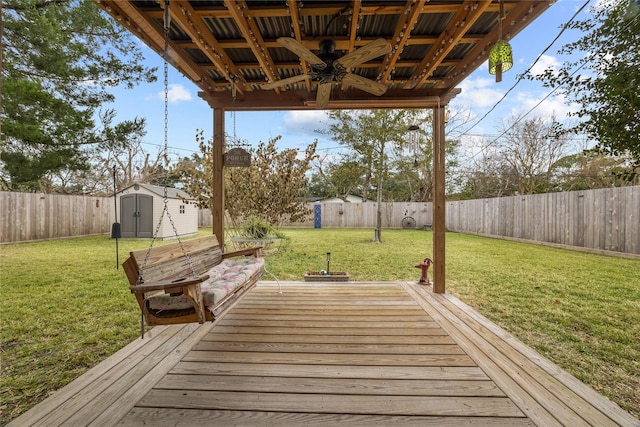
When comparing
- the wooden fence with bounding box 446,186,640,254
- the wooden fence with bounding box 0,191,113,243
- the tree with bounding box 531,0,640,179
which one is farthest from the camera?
the wooden fence with bounding box 0,191,113,243

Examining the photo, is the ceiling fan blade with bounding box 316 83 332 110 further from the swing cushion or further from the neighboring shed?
the neighboring shed

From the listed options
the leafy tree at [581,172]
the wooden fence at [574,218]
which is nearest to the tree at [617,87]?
the wooden fence at [574,218]

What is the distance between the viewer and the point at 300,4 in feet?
8.09

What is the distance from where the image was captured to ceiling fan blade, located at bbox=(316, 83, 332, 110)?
3.09 m

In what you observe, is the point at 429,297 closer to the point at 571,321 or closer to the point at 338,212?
the point at 571,321

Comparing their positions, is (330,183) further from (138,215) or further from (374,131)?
(138,215)

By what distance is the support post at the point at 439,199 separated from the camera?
3820 millimetres

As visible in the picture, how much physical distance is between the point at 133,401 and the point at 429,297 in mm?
3015

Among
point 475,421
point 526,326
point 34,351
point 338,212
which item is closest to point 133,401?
point 34,351

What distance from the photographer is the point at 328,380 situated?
1.87m

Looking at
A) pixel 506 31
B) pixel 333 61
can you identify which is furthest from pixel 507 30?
pixel 333 61

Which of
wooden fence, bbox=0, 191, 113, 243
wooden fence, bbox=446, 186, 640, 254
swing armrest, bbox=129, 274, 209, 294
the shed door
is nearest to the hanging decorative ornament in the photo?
swing armrest, bbox=129, 274, 209, 294

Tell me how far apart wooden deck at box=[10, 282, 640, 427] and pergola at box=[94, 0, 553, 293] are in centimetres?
160

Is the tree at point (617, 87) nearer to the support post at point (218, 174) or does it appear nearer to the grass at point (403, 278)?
the grass at point (403, 278)
